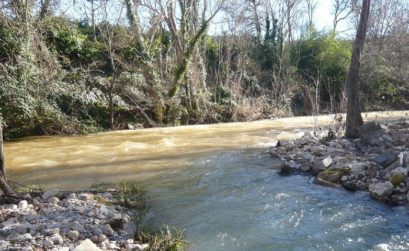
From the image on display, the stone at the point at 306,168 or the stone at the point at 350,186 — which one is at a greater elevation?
the stone at the point at 306,168

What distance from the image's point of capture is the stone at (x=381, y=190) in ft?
21.8

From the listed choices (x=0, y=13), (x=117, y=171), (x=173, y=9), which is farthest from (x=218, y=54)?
(x=117, y=171)

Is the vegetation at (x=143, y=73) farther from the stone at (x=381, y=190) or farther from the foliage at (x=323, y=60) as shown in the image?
the stone at (x=381, y=190)

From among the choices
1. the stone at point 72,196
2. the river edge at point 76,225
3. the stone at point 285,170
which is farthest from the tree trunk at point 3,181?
the stone at point 285,170

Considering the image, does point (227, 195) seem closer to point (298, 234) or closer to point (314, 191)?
point (314, 191)

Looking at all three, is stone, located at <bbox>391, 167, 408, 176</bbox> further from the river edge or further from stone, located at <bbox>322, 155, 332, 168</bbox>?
the river edge

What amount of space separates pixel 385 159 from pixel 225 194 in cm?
323

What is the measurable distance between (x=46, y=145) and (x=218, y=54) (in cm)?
1587

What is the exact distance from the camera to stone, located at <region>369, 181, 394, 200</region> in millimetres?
6656

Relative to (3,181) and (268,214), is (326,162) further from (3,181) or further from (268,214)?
(3,181)

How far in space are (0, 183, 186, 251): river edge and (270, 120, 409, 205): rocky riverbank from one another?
3545 mm

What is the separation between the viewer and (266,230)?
543cm

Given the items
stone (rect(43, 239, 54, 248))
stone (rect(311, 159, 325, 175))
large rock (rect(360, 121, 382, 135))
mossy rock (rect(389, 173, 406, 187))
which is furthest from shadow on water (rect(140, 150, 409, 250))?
large rock (rect(360, 121, 382, 135))

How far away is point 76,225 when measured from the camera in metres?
5.08
